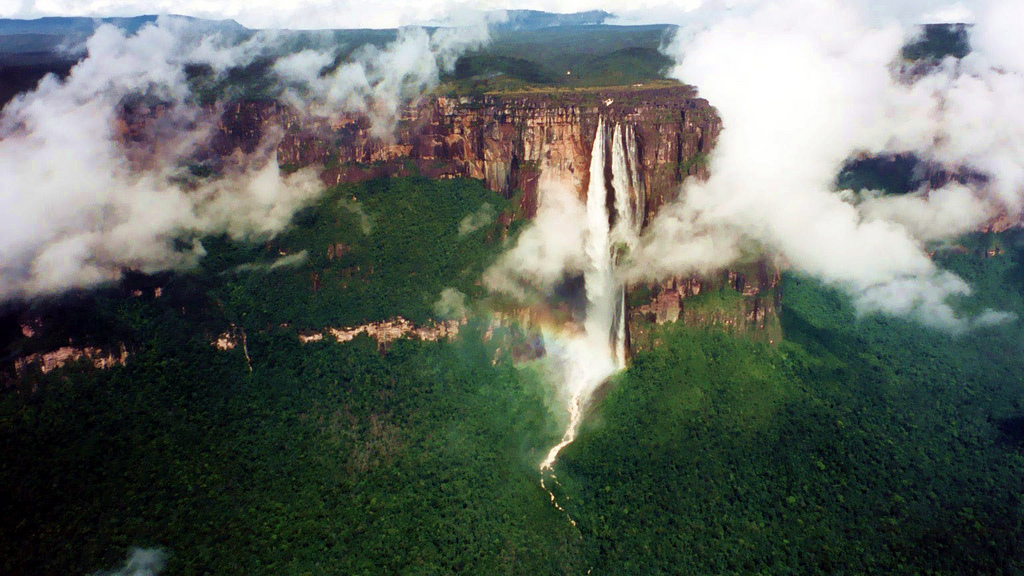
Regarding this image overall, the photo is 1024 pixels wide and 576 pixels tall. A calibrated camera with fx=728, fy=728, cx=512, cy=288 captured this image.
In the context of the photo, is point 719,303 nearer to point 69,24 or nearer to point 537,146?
point 537,146

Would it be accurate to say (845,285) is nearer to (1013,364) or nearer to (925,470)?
(1013,364)

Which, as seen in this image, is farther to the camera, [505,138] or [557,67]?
[557,67]

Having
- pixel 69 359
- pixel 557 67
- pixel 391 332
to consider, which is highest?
pixel 557 67

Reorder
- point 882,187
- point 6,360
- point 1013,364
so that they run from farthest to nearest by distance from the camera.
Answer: point 882,187 < point 1013,364 < point 6,360

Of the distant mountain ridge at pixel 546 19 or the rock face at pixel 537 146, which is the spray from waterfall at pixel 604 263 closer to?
the rock face at pixel 537 146

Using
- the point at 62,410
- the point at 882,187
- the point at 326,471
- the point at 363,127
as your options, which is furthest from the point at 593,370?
the point at 62,410

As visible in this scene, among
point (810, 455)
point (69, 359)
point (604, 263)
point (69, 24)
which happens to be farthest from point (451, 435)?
point (69, 24)
